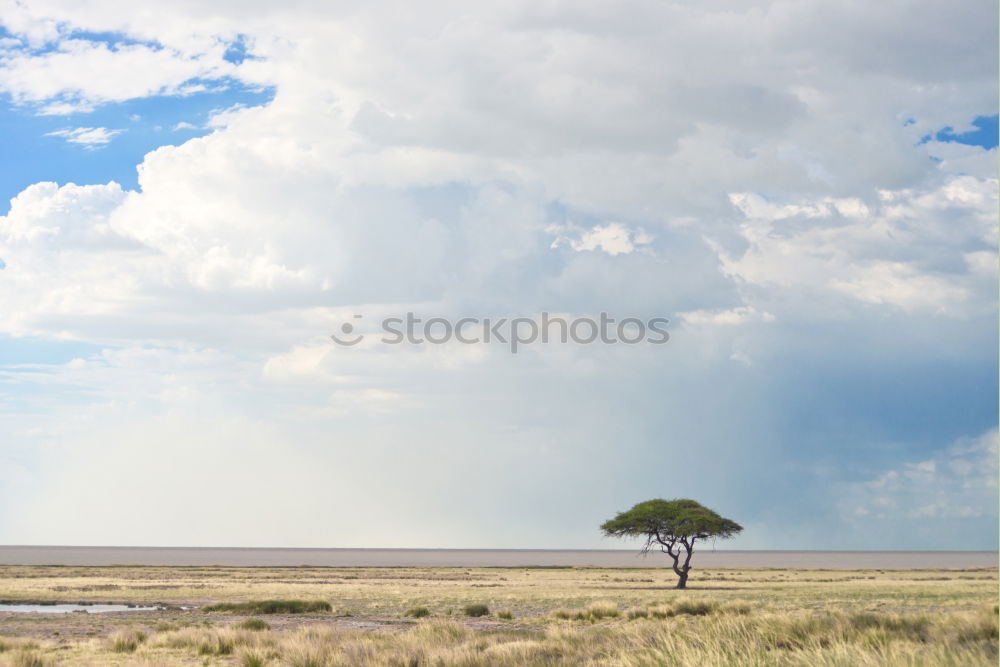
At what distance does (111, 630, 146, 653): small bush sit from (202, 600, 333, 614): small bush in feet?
52.0

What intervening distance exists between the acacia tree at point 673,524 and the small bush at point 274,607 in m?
34.3

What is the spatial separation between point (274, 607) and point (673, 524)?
125 feet

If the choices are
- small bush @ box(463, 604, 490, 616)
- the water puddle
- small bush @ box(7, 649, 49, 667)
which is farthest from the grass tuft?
the water puddle

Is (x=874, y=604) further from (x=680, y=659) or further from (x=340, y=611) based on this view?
(x=680, y=659)

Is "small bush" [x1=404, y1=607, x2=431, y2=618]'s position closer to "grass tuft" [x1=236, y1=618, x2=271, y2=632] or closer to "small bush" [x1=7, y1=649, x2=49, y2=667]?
"grass tuft" [x1=236, y1=618, x2=271, y2=632]

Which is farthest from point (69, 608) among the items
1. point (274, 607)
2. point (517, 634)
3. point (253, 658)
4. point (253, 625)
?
point (253, 658)

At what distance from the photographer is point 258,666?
20.4 m

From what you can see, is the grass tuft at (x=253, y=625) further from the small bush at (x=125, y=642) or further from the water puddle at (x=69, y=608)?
the water puddle at (x=69, y=608)

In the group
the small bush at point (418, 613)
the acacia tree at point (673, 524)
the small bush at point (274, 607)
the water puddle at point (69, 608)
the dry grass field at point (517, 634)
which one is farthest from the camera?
the acacia tree at point (673, 524)

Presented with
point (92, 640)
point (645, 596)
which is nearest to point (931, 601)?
point (645, 596)

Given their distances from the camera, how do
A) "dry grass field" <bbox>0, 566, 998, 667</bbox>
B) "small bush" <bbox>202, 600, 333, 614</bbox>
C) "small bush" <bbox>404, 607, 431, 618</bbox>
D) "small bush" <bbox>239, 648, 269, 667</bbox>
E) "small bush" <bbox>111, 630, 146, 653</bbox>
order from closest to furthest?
"dry grass field" <bbox>0, 566, 998, 667</bbox>, "small bush" <bbox>239, 648, 269, 667</bbox>, "small bush" <bbox>111, 630, 146, 653</bbox>, "small bush" <bbox>404, 607, 431, 618</bbox>, "small bush" <bbox>202, 600, 333, 614</bbox>

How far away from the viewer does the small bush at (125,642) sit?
2558 cm

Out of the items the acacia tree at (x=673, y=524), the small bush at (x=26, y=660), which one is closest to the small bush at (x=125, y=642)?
the small bush at (x=26, y=660)

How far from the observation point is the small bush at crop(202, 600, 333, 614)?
43469mm
